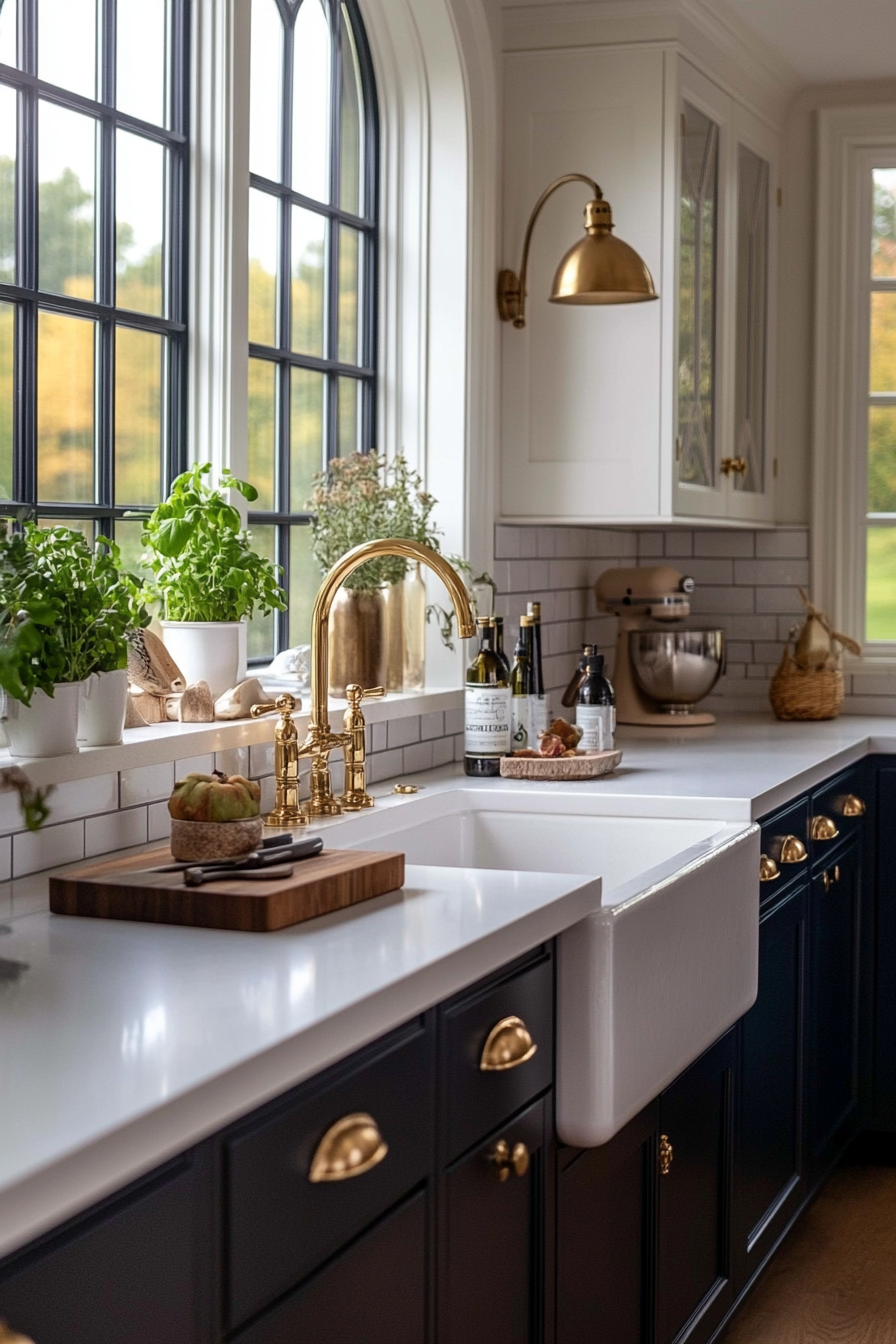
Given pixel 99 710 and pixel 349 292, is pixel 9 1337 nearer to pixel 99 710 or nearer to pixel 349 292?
pixel 99 710

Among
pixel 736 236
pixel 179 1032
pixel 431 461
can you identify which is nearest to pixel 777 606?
pixel 736 236

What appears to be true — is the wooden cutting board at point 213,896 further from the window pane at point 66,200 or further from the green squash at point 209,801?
the window pane at point 66,200

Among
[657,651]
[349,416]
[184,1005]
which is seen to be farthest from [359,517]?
[184,1005]

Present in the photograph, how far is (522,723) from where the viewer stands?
3.17 metres

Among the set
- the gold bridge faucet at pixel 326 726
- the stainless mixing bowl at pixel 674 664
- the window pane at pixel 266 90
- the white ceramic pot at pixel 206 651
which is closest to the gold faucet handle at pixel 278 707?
the gold bridge faucet at pixel 326 726

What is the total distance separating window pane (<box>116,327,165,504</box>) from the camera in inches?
103

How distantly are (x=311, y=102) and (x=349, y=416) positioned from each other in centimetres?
63

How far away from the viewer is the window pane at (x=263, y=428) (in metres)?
3.03

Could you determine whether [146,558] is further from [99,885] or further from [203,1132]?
[203,1132]

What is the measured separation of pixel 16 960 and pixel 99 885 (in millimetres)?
208

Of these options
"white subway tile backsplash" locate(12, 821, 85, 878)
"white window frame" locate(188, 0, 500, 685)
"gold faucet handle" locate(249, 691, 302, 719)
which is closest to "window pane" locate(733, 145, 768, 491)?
"white window frame" locate(188, 0, 500, 685)

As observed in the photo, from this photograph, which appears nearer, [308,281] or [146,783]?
[146,783]

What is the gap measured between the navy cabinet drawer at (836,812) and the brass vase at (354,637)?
0.95 m

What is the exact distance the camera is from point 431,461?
344 centimetres
